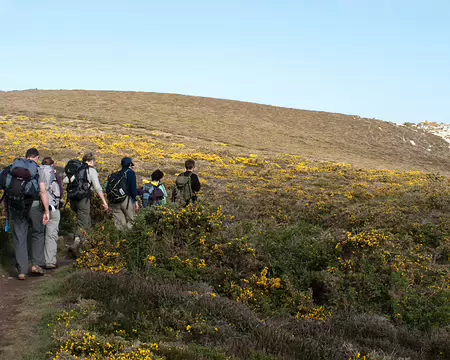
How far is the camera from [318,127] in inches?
1997

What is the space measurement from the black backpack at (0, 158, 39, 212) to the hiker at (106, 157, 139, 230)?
163 cm

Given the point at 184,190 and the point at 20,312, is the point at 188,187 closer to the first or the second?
the point at 184,190

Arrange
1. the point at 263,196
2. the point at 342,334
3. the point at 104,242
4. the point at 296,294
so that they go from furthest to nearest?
the point at 263,196 < the point at 104,242 < the point at 296,294 < the point at 342,334

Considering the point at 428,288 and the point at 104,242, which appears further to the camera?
the point at 104,242

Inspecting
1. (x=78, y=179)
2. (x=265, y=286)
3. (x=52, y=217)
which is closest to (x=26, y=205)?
(x=52, y=217)

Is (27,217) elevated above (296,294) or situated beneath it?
elevated above

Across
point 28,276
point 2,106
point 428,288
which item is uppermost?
point 2,106

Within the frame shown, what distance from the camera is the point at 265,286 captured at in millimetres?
6953

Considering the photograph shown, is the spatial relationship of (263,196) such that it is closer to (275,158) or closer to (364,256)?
(364,256)

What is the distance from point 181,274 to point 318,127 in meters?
45.6

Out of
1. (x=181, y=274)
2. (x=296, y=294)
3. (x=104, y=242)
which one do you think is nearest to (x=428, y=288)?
(x=296, y=294)

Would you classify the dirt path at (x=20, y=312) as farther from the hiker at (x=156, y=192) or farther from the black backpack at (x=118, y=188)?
the hiker at (x=156, y=192)

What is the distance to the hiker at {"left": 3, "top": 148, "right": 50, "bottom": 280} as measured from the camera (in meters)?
7.51

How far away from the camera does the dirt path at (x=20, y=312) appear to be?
15.9ft
